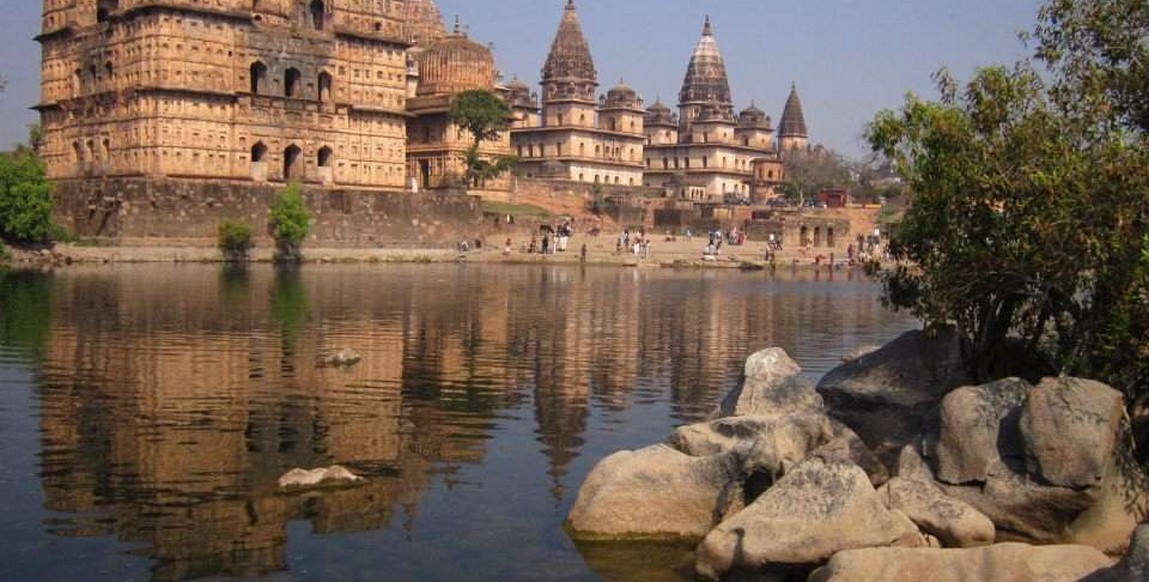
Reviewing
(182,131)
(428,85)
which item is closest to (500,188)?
(428,85)

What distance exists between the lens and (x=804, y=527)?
11.7 meters

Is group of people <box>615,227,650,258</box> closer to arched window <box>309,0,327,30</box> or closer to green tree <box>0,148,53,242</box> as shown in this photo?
arched window <box>309,0,327,30</box>

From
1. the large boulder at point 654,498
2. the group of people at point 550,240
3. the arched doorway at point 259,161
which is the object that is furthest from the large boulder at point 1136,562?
the group of people at point 550,240

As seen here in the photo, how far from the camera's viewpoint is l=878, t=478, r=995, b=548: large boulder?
40.5 feet

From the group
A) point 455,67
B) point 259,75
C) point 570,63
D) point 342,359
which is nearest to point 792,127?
point 570,63

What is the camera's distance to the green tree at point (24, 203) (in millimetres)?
52781

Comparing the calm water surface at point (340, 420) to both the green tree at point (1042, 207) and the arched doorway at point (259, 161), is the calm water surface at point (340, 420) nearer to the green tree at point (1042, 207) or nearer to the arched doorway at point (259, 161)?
the green tree at point (1042, 207)

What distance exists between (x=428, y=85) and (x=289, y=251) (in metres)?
28.8

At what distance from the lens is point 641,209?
9312 centimetres

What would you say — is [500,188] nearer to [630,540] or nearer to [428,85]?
[428,85]

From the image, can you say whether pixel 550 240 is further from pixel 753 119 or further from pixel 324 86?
pixel 753 119

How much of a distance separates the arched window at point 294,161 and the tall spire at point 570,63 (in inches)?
1724

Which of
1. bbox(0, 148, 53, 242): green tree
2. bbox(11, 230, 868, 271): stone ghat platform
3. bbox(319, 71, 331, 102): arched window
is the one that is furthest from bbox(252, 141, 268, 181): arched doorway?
bbox(0, 148, 53, 242): green tree

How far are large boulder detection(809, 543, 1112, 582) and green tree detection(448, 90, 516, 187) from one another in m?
71.1
